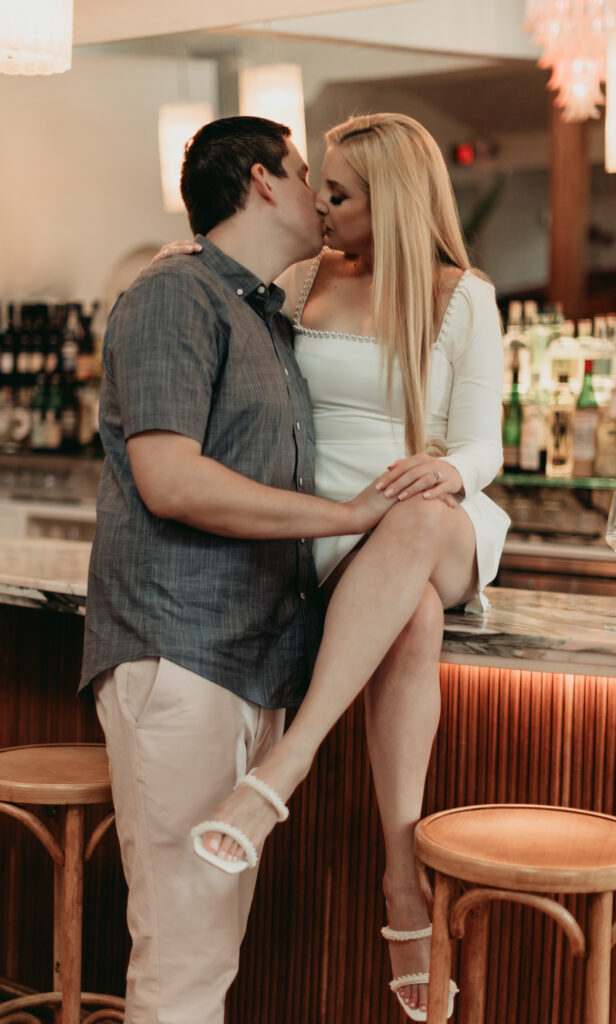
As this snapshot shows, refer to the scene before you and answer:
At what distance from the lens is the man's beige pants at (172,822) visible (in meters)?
1.51

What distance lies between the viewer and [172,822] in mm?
1524

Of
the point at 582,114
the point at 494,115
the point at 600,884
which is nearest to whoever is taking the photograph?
the point at 600,884

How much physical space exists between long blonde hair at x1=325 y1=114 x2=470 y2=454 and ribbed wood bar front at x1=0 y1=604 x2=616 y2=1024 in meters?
0.44

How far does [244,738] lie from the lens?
159cm

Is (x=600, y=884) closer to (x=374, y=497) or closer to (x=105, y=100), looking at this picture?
(x=374, y=497)

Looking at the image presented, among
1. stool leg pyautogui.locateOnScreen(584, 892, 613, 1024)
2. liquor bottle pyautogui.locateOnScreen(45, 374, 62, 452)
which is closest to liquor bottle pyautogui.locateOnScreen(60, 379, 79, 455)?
liquor bottle pyautogui.locateOnScreen(45, 374, 62, 452)

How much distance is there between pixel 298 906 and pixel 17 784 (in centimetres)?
52

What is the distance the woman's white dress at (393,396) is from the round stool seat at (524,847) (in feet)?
1.27

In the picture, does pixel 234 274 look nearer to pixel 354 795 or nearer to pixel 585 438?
pixel 354 795

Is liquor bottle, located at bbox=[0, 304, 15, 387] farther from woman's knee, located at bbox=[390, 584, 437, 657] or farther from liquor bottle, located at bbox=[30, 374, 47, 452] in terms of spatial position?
woman's knee, located at bbox=[390, 584, 437, 657]

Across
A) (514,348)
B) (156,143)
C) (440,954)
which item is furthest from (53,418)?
(440,954)

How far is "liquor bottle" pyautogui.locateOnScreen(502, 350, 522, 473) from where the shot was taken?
358 cm

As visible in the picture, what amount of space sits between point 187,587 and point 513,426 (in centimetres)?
228

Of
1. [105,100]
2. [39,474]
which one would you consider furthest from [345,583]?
[105,100]
